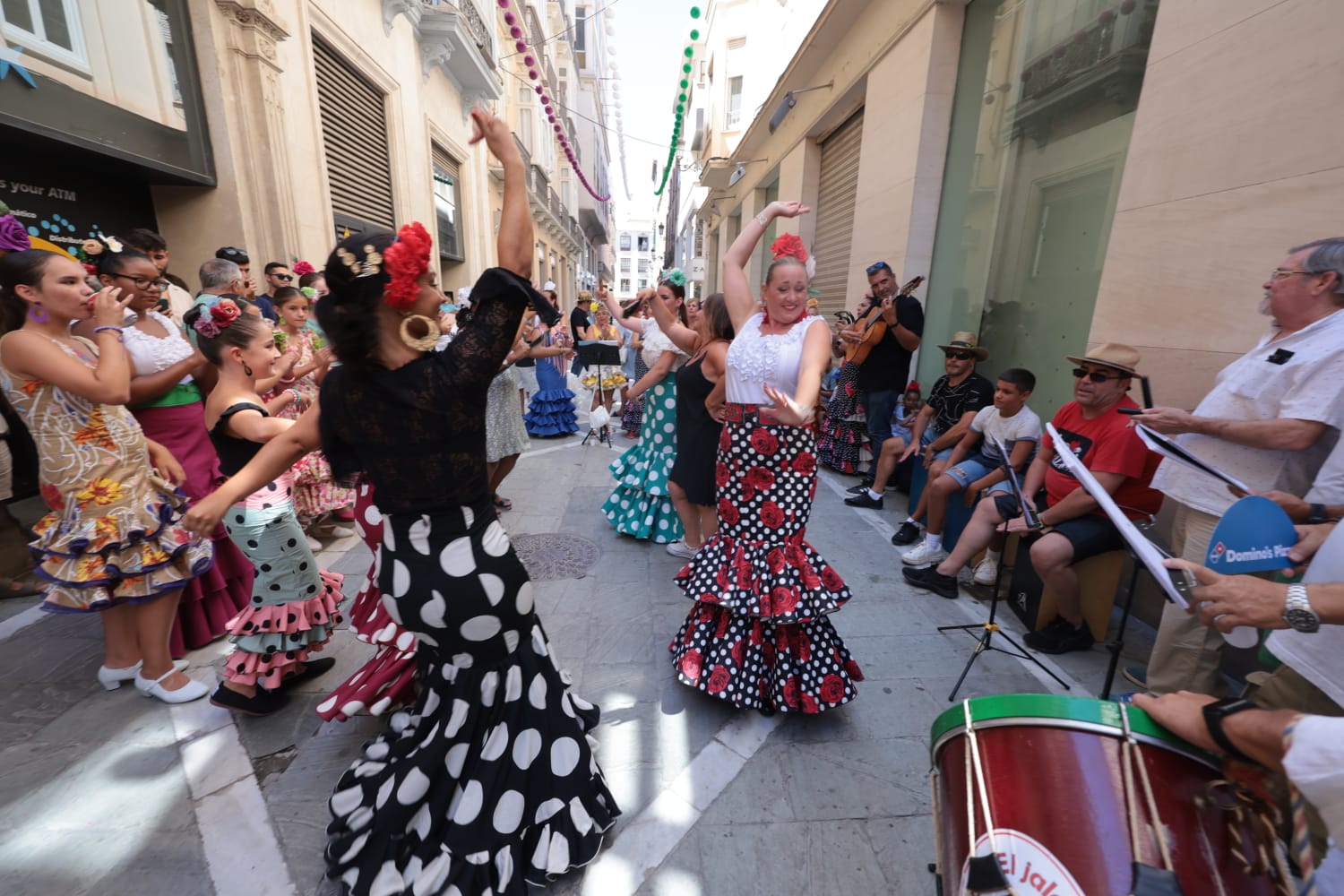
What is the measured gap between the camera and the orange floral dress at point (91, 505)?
2432 mm

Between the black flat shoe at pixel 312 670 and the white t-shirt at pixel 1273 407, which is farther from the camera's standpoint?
the black flat shoe at pixel 312 670

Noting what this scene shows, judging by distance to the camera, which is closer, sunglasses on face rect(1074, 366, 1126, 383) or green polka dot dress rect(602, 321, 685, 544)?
sunglasses on face rect(1074, 366, 1126, 383)

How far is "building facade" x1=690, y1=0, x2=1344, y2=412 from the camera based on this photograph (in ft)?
9.25

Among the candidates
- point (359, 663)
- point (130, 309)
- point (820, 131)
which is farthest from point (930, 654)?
point (820, 131)

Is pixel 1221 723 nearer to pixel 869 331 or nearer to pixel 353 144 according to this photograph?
pixel 869 331

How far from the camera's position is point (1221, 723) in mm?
1132

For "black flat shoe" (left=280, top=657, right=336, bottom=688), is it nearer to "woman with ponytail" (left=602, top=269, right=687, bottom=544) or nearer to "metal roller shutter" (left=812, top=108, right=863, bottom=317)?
"woman with ponytail" (left=602, top=269, right=687, bottom=544)

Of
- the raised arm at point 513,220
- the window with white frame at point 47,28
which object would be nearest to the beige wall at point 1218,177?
the raised arm at point 513,220

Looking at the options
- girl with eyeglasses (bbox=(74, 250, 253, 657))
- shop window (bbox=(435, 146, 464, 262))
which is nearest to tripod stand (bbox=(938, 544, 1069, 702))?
girl with eyeglasses (bbox=(74, 250, 253, 657))

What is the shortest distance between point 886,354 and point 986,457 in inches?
73.5

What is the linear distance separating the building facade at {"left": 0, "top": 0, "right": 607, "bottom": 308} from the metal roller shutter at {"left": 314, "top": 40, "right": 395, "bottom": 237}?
0.03 m

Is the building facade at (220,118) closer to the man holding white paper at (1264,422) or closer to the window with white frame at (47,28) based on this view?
the window with white frame at (47,28)

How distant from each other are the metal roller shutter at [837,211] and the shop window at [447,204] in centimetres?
746

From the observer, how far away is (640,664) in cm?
303
